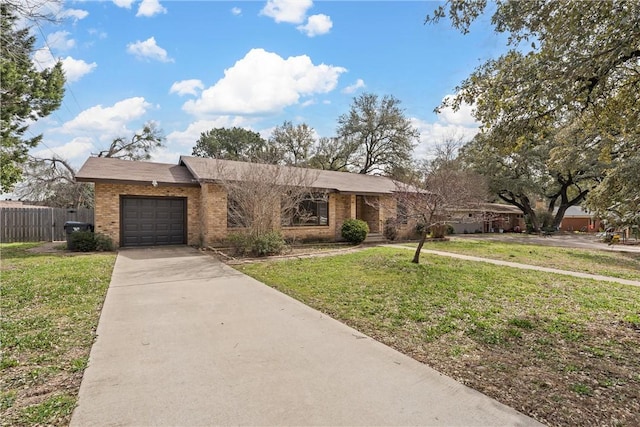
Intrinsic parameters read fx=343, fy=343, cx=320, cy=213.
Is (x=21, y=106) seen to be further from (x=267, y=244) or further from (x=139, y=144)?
(x=139, y=144)

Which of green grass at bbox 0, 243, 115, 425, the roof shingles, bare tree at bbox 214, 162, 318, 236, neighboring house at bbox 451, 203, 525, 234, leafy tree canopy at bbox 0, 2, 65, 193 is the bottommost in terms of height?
green grass at bbox 0, 243, 115, 425

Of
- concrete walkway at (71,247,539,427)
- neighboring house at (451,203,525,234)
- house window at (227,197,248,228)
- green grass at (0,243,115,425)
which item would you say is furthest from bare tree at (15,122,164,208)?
neighboring house at (451,203,525,234)

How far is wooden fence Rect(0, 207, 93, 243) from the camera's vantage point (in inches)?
622

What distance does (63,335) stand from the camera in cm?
441

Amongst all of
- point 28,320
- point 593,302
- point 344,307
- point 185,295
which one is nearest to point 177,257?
point 185,295

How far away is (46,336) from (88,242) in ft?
30.8

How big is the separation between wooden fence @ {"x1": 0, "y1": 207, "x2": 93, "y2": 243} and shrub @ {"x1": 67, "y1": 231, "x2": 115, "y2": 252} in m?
5.20

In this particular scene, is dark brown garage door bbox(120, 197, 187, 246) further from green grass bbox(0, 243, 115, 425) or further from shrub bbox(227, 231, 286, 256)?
green grass bbox(0, 243, 115, 425)

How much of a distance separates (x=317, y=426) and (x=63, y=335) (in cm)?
375

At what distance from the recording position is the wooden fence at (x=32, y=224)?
51.8 ft

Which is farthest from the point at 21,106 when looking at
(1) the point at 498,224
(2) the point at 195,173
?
(1) the point at 498,224

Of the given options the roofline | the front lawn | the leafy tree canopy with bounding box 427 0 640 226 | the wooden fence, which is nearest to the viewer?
the front lawn

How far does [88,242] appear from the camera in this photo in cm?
1232

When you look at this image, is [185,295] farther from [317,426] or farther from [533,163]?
[533,163]
